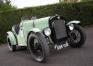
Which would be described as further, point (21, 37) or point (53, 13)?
point (53, 13)

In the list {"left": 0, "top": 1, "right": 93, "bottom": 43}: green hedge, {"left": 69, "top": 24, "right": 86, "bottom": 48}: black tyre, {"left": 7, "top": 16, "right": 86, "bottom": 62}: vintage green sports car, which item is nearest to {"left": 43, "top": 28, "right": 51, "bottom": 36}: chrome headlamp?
{"left": 7, "top": 16, "right": 86, "bottom": 62}: vintage green sports car

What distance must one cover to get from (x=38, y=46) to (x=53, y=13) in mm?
6156

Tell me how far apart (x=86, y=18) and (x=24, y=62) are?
7.48m

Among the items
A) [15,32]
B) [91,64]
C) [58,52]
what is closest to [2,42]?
[15,32]

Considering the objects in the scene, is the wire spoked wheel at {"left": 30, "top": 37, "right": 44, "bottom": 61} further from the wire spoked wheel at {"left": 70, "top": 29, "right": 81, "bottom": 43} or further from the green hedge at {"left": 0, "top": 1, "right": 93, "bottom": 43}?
the green hedge at {"left": 0, "top": 1, "right": 93, "bottom": 43}

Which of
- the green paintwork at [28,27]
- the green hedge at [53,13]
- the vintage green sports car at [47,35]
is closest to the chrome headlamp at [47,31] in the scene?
the vintage green sports car at [47,35]

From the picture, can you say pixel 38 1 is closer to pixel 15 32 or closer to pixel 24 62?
pixel 15 32

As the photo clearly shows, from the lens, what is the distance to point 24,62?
805 centimetres

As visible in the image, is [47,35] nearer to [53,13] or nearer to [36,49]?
[36,49]

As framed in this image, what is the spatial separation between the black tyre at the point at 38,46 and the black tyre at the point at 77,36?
1405 millimetres

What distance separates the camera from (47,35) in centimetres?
805

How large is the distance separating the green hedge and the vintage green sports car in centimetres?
313

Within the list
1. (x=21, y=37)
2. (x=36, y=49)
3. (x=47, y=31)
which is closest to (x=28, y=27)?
(x=21, y=37)

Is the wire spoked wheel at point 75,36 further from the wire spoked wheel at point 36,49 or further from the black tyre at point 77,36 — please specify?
the wire spoked wheel at point 36,49
